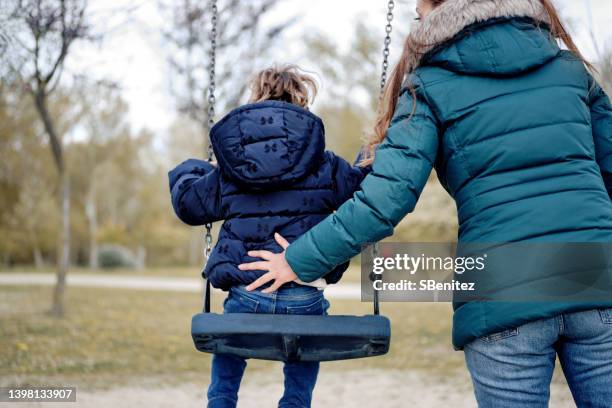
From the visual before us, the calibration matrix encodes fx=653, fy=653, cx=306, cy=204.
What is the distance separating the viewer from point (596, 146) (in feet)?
6.06

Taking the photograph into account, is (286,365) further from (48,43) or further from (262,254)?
(48,43)

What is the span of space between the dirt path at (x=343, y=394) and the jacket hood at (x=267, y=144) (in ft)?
9.52

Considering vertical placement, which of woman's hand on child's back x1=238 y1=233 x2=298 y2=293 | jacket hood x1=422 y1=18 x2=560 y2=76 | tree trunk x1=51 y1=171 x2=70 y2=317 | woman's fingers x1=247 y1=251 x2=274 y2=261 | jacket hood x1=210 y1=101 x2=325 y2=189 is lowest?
tree trunk x1=51 y1=171 x2=70 y2=317

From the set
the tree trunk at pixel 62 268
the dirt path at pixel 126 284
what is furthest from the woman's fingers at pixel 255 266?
the dirt path at pixel 126 284

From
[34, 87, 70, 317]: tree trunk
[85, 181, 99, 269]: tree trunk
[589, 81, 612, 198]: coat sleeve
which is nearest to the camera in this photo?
[589, 81, 612, 198]: coat sleeve

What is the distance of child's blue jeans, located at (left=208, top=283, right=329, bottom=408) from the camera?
216 cm

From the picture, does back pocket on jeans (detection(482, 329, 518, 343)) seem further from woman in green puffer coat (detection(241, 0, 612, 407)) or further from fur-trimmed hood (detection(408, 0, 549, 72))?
fur-trimmed hood (detection(408, 0, 549, 72))

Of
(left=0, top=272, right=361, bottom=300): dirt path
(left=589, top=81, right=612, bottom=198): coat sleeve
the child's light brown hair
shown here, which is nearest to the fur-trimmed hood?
(left=589, top=81, right=612, bottom=198): coat sleeve

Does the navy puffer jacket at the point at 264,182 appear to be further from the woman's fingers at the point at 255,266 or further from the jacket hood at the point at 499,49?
the jacket hood at the point at 499,49

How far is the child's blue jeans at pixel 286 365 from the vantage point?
7.08 ft

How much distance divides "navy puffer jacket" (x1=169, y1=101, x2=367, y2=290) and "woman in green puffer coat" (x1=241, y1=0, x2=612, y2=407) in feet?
1.29

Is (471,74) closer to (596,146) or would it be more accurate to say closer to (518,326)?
(596,146)

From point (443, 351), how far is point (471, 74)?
560 centimetres

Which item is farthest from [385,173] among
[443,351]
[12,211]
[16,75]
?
[12,211]
